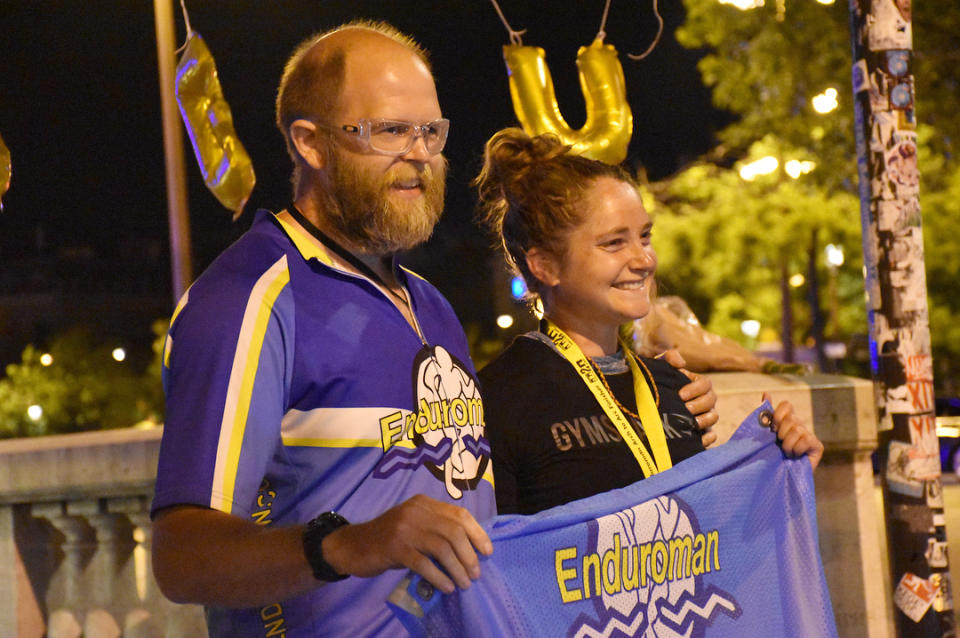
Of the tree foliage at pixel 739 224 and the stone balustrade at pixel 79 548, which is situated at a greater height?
the tree foliage at pixel 739 224

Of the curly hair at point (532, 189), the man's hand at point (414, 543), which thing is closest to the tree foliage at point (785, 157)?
the curly hair at point (532, 189)

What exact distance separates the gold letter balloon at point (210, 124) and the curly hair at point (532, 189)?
11.7 ft

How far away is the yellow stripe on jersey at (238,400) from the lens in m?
1.99

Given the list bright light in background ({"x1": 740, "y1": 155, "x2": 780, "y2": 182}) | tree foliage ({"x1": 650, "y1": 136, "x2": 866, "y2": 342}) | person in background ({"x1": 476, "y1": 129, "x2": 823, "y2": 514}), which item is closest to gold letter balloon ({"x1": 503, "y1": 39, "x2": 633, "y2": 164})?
person in background ({"x1": 476, "y1": 129, "x2": 823, "y2": 514})

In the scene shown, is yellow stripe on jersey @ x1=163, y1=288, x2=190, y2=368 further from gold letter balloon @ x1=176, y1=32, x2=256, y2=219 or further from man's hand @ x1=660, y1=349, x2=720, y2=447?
gold letter balloon @ x1=176, y1=32, x2=256, y2=219

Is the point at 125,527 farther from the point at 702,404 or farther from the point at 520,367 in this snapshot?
the point at 702,404

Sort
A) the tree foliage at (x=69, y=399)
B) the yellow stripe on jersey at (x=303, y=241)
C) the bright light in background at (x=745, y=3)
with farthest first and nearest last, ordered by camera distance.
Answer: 1. the tree foliage at (x=69, y=399)
2. the bright light in background at (x=745, y=3)
3. the yellow stripe on jersey at (x=303, y=241)

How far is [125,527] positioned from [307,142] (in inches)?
95.4

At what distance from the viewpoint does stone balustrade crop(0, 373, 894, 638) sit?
4133mm

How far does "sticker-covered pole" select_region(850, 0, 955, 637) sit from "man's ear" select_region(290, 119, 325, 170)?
2.94m

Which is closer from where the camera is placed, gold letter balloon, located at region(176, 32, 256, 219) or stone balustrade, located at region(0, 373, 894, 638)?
stone balustrade, located at region(0, 373, 894, 638)

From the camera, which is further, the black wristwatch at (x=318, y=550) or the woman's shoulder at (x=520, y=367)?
the woman's shoulder at (x=520, y=367)

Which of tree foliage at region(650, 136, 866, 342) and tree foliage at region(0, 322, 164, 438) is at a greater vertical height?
tree foliage at region(650, 136, 866, 342)

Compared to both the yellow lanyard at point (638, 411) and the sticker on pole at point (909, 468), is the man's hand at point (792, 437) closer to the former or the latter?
the yellow lanyard at point (638, 411)
